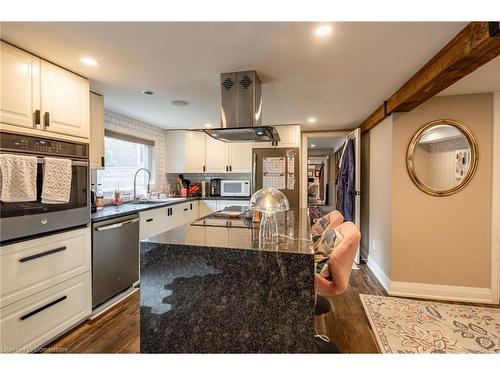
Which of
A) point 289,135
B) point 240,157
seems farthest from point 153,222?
point 289,135

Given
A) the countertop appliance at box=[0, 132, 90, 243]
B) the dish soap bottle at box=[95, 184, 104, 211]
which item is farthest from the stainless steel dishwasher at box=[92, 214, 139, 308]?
the dish soap bottle at box=[95, 184, 104, 211]

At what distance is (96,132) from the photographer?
101 inches

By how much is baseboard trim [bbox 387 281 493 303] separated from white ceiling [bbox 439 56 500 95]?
210 cm

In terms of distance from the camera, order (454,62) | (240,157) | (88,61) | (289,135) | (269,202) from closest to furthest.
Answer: (269,202), (454,62), (88,61), (289,135), (240,157)

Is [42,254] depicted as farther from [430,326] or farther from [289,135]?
[289,135]

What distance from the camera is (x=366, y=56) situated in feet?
5.81

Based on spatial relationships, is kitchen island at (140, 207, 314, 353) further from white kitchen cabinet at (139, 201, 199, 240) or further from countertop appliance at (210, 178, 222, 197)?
countertop appliance at (210, 178, 222, 197)

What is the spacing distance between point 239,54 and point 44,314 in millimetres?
2416

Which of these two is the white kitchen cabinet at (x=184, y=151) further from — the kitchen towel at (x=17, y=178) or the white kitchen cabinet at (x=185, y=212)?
the kitchen towel at (x=17, y=178)
